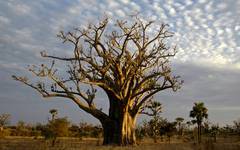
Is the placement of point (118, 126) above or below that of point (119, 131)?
above

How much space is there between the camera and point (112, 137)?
26.5m

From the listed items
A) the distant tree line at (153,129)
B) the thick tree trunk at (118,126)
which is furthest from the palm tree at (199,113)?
the thick tree trunk at (118,126)

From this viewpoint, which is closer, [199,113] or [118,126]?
[118,126]

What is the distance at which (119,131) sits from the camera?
26.3 meters

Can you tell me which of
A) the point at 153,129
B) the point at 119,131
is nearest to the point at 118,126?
the point at 119,131

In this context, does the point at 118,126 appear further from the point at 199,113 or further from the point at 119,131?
the point at 199,113

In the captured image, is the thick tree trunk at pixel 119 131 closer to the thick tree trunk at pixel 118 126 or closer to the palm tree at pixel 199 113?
the thick tree trunk at pixel 118 126

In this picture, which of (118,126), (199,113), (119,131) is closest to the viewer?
(119,131)

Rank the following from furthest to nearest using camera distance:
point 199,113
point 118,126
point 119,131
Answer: point 199,113
point 118,126
point 119,131

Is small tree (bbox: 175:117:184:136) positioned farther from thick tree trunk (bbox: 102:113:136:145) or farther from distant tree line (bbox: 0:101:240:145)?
thick tree trunk (bbox: 102:113:136:145)

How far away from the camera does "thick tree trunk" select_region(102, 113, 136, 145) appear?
85.8 feet

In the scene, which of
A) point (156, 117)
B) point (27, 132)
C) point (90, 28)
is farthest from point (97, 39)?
point (27, 132)

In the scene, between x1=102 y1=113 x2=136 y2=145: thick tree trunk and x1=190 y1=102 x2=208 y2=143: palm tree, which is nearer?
x1=102 y1=113 x2=136 y2=145: thick tree trunk

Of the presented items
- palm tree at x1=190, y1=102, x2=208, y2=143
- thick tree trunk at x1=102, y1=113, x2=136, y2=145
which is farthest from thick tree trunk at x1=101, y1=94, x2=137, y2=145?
palm tree at x1=190, y1=102, x2=208, y2=143
